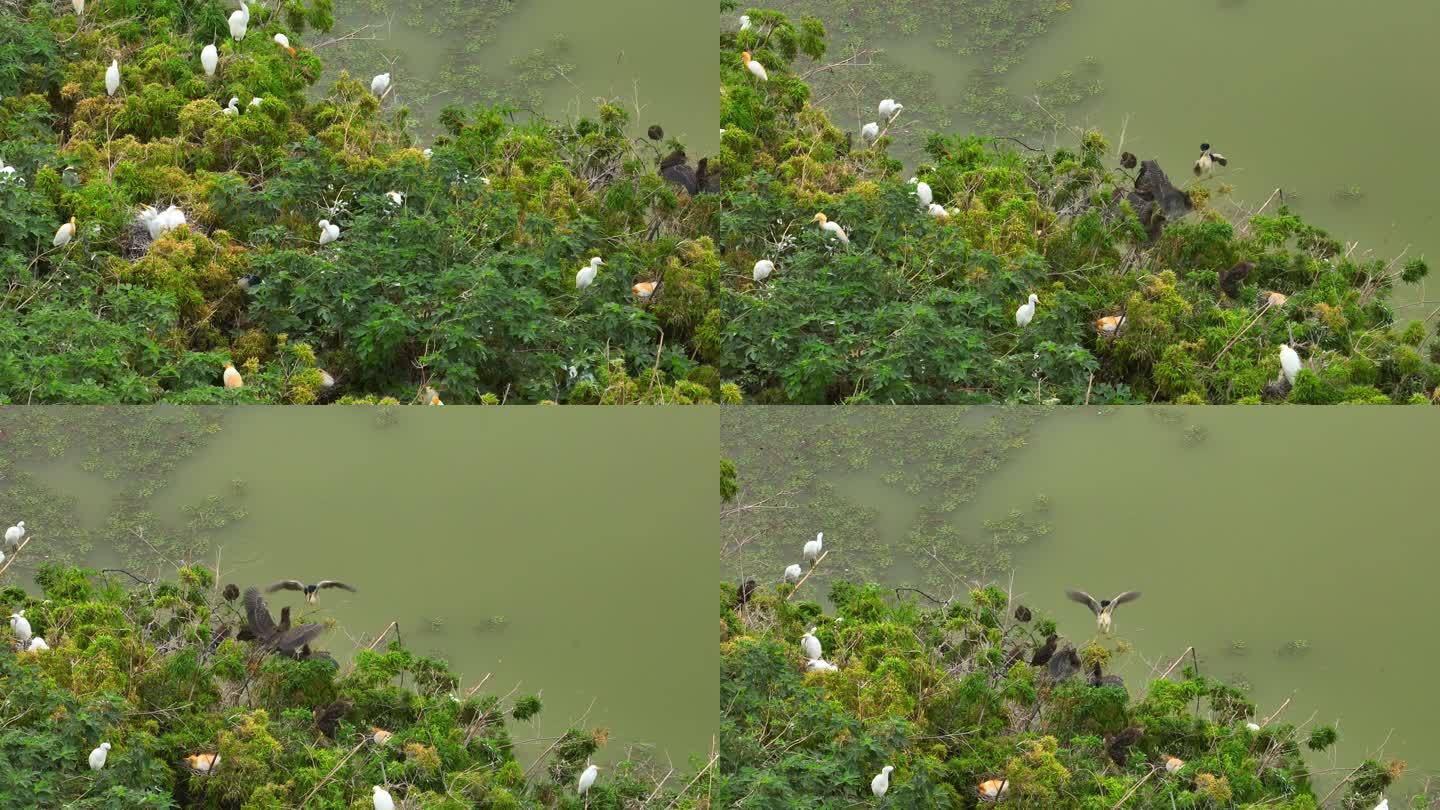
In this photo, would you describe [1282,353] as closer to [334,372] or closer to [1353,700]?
[1353,700]

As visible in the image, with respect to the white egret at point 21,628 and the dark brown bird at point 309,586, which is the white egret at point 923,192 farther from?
the white egret at point 21,628

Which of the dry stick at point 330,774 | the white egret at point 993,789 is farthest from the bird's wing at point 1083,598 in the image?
the dry stick at point 330,774

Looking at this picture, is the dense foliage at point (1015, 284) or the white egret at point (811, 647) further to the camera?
the dense foliage at point (1015, 284)

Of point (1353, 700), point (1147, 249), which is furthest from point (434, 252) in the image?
point (1353, 700)

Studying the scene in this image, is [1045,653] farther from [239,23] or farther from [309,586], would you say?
[239,23]

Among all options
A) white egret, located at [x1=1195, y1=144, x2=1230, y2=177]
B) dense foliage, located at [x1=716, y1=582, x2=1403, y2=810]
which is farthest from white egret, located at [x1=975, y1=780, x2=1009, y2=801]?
white egret, located at [x1=1195, y1=144, x2=1230, y2=177]

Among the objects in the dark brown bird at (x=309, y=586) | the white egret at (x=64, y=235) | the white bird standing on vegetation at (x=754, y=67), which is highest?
the white bird standing on vegetation at (x=754, y=67)

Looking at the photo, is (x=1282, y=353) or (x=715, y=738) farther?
(x=1282, y=353)
